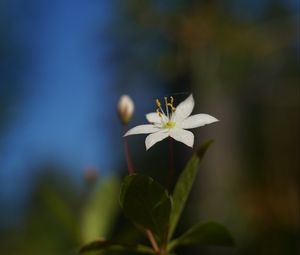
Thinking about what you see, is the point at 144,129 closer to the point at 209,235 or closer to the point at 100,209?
the point at 209,235

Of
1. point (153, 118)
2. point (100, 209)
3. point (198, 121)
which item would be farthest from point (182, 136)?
point (100, 209)

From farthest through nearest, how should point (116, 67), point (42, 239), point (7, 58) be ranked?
point (7, 58) → point (116, 67) → point (42, 239)

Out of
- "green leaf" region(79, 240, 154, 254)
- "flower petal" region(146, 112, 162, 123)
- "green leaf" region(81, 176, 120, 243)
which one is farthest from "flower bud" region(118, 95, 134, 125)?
"green leaf" region(79, 240, 154, 254)

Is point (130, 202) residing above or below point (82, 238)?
above

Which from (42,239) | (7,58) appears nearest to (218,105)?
(42,239)

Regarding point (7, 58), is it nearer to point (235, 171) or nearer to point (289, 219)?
point (235, 171)

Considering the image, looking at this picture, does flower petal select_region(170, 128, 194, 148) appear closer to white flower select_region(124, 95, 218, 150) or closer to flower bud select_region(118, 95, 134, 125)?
white flower select_region(124, 95, 218, 150)
